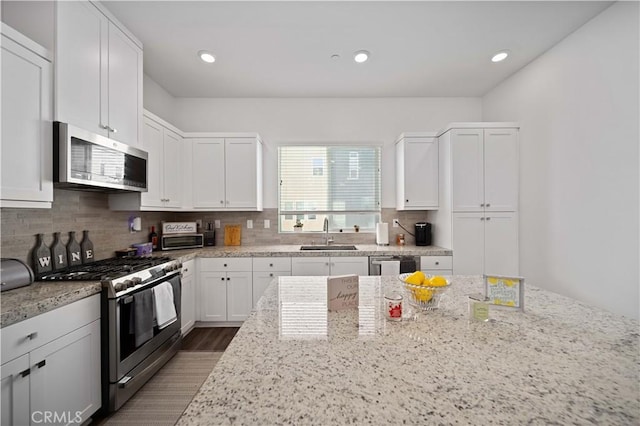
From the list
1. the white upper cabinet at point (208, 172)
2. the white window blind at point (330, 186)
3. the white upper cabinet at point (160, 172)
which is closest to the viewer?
the white upper cabinet at point (160, 172)

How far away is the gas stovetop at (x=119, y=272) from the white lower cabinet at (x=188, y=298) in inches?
14.2

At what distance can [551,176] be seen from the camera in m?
2.61

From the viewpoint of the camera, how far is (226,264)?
3.04m

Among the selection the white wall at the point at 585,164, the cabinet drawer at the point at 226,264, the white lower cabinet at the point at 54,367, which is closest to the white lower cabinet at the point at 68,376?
the white lower cabinet at the point at 54,367

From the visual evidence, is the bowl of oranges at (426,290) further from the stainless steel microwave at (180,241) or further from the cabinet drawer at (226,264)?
the stainless steel microwave at (180,241)

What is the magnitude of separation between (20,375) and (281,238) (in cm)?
264

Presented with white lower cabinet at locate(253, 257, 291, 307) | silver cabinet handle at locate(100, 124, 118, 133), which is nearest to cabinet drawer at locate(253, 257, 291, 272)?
white lower cabinet at locate(253, 257, 291, 307)

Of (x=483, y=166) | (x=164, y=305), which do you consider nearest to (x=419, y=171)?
(x=483, y=166)

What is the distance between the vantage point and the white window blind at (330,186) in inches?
148

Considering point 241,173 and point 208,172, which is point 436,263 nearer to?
point 241,173

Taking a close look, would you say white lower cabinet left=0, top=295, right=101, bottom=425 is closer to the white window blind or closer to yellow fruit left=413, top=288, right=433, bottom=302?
yellow fruit left=413, top=288, right=433, bottom=302

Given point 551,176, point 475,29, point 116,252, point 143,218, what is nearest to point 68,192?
point 116,252

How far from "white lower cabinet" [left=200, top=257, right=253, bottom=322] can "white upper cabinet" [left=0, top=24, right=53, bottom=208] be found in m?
1.64

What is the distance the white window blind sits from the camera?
3754 mm
